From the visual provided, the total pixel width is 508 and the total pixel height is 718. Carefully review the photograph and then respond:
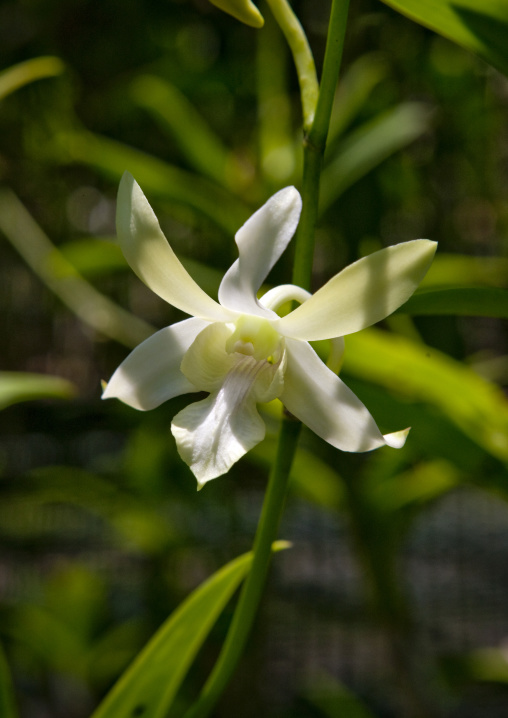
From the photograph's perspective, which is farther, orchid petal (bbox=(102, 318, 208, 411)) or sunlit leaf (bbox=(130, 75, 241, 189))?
sunlit leaf (bbox=(130, 75, 241, 189))

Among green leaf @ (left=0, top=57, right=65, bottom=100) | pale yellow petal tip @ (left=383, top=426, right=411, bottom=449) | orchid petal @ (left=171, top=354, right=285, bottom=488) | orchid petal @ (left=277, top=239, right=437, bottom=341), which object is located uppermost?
orchid petal @ (left=277, top=239, right=437, bottom=341)

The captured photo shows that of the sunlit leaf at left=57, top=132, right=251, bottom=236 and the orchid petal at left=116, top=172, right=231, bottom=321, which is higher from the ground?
the orchid petal at left=116, top=172, right=231, bottom=321

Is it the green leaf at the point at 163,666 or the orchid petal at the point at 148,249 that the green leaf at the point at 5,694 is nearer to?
the green leaf at the point at 163,666

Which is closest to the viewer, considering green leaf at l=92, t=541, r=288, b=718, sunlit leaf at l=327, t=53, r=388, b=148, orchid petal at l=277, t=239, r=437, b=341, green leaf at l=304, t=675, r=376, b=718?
orchid petal at l=277, t=239, r=437, b=341

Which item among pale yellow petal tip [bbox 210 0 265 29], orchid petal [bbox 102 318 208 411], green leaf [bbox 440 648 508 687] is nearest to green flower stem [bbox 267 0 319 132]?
pale yellow petal tip [bbox 210 0 265 29]

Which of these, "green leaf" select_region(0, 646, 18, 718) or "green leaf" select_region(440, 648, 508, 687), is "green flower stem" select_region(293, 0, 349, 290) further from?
"green leaf" select_region(440, 648, 508, 687)

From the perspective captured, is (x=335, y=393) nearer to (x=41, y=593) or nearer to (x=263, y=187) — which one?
(x=263, y=187)
